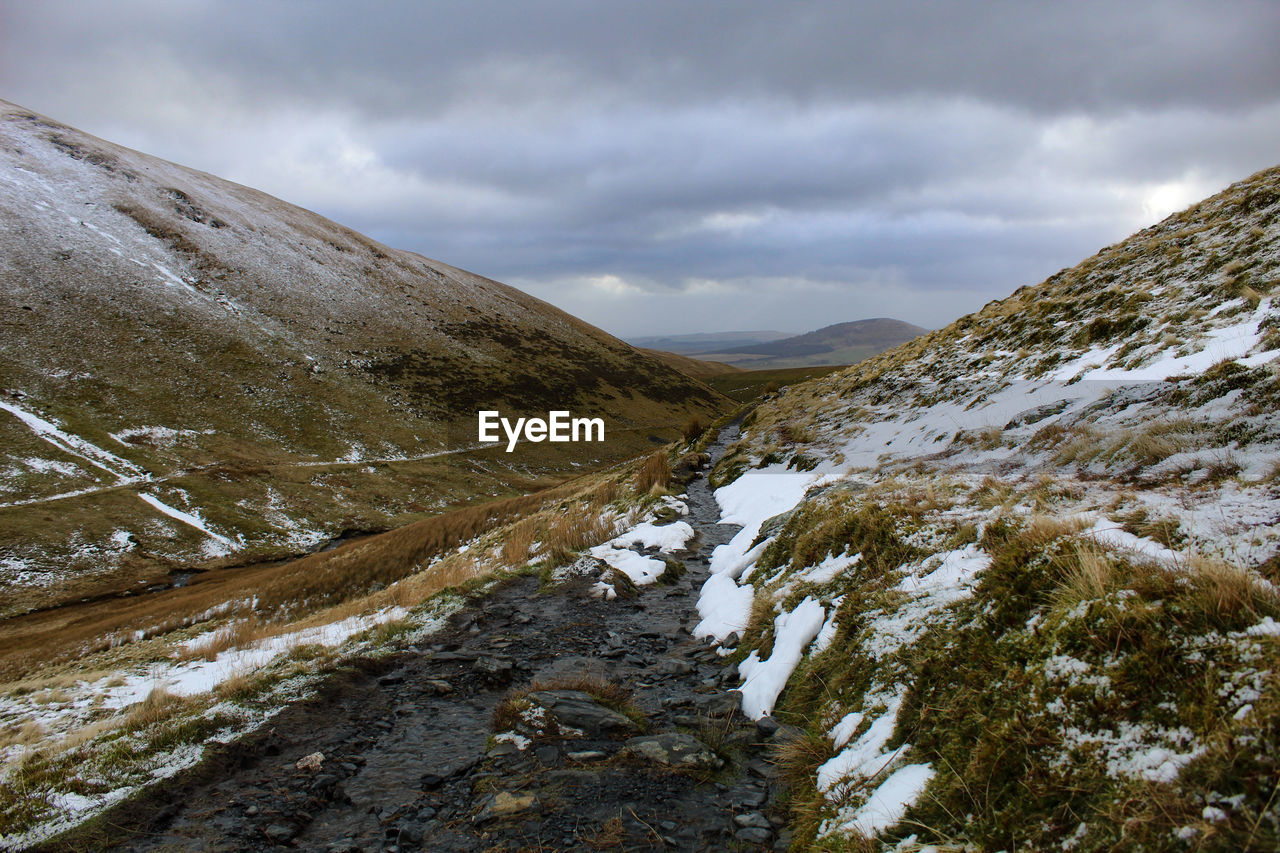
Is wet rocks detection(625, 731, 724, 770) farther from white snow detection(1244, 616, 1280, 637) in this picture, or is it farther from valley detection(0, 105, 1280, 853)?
white snow detection(1244, 616, 1280, 637)

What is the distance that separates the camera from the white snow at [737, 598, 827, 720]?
6562mm

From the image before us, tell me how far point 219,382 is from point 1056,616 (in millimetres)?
74502

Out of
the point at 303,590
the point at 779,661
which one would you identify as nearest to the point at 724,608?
the point at 779,661

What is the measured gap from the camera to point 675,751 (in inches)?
227

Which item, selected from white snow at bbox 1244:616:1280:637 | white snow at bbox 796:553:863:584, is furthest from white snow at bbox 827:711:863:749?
white snow at bbox 1244:616:1280:637

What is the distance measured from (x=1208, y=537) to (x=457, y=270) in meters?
139

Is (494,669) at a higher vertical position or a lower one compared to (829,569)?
lower

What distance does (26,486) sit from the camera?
4022cm

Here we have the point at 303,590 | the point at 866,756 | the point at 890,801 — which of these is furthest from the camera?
the point at 303,590

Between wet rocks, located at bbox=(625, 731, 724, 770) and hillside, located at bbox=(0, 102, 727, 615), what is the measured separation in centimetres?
4176

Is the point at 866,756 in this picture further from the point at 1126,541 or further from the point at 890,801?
the point at 1126,541

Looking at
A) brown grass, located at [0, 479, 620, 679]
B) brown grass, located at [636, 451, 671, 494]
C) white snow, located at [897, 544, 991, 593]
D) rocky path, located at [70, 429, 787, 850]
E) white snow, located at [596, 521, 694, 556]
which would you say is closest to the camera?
rocky path, located at [70, 429, 787, 850]

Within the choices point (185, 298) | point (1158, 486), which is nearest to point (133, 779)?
point (1158, 486)

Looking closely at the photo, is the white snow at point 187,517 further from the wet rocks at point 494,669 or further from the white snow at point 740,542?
the wet rocks at point 494,669
